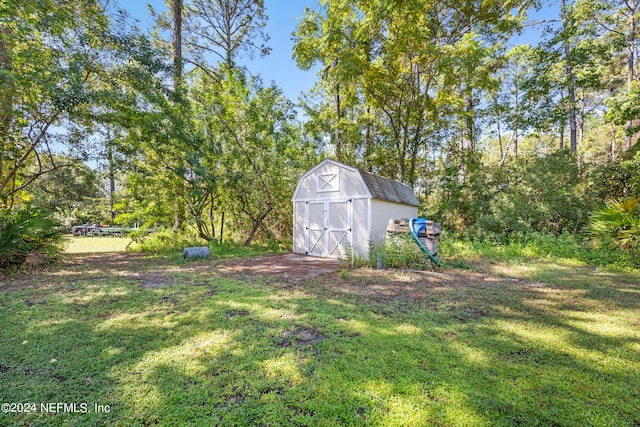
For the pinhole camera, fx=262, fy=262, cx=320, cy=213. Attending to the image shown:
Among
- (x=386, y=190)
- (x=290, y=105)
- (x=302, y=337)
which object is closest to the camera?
(x=302, y=337)

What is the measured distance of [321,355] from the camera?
2.31 metres

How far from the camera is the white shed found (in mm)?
7504

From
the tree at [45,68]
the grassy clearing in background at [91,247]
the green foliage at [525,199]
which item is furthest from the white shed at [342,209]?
the grassy clearing in background at [91,247]

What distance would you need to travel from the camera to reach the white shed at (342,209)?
7504 mm

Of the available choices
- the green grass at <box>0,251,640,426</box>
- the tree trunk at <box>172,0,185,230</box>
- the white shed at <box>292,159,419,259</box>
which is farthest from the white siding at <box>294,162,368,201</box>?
the green grass at <box>0,251,640,426</box>

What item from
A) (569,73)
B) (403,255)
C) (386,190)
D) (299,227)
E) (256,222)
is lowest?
(403,255)

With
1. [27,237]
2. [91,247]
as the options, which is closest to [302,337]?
[27,237]

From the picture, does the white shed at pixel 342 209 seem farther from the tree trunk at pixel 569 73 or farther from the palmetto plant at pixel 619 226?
the tree trunk at pixel 569 73

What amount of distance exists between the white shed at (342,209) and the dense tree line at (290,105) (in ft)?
6.45

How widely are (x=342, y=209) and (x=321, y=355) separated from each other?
599 centimetres

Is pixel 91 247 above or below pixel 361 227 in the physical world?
below

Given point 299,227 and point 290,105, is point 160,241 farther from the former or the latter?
point 290,105

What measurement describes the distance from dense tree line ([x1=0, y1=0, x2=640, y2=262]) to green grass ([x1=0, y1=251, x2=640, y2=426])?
4.55 m

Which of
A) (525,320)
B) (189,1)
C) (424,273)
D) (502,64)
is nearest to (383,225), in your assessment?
(424,273)
